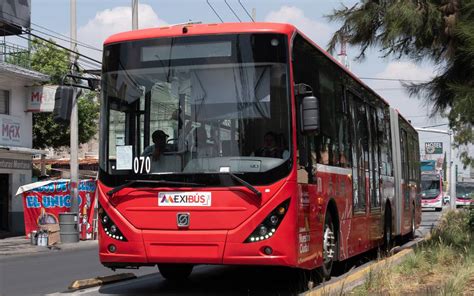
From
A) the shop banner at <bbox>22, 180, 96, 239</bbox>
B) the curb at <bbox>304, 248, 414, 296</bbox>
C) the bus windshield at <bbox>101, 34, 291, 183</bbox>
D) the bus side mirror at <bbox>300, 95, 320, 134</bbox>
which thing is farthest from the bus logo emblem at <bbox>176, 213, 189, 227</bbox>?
the shop banner at <bbox>22, 180, 96, 239</bbox>

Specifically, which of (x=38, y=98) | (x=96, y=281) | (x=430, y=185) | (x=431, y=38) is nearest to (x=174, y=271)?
(x=96, y=281)

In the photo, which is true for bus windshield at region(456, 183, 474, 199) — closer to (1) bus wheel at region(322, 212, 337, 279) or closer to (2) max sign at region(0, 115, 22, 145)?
(2) max sign at region(0, 115, 22, 145)

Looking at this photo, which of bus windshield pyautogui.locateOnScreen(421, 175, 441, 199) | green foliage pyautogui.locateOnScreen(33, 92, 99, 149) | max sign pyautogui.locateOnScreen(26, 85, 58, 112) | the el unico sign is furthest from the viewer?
the el unico sign

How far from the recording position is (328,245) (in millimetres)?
9227

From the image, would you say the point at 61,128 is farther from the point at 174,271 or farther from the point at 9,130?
the point at 174,271

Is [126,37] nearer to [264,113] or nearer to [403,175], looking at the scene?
Answer: [264,113]

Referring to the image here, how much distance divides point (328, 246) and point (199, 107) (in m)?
2.99

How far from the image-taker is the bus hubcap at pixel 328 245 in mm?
9066

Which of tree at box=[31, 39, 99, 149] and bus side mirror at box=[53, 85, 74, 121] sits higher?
→ tree at box=[31, 39, 99, 149]

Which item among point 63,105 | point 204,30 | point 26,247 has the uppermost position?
point 204,30

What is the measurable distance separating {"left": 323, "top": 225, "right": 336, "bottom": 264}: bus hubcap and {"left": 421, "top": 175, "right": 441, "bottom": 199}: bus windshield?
4147 centimetres

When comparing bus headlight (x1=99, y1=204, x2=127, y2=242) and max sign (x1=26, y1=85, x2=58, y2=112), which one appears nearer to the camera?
bus headlight (x1=99, y1=204, x2=127, y2=242)

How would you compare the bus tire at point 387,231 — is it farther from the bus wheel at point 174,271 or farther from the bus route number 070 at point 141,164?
the bus route number 070 at point 141,164

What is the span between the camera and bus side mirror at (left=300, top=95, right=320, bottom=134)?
24.8ft
